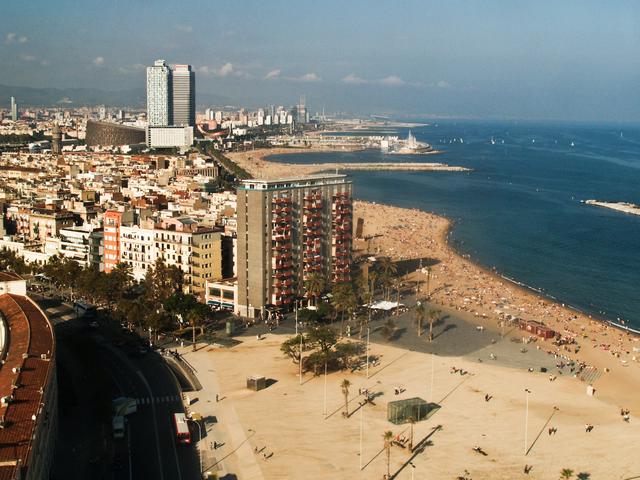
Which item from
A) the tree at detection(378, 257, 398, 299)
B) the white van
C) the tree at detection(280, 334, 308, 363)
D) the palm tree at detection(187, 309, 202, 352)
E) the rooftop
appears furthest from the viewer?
the tree at detection(378, 257, 398, 299)

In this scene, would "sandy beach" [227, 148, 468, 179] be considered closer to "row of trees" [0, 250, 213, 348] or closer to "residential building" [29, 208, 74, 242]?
"residential building" [29, 208, 74, 242]

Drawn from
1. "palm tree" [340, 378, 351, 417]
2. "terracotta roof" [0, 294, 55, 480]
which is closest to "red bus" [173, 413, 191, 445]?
"terracotta roof" [0, 294, 55, 480]

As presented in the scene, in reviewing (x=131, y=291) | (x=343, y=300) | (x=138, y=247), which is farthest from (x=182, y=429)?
(x=138, y=247)

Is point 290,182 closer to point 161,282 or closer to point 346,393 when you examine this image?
point 161,282

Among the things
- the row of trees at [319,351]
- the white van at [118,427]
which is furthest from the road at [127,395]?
the row of trees at [319,351]

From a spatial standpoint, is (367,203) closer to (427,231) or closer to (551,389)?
(427,231)
